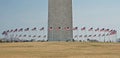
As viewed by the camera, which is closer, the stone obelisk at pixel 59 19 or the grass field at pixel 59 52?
the grass field at pixel 59 52

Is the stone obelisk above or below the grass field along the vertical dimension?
above

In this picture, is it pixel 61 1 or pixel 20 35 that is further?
pixel 20 35

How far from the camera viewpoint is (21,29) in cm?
14225

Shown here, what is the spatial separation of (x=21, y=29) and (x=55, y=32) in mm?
14716

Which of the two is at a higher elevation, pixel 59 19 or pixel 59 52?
pixel 59 19

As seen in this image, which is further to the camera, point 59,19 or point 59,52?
point 59,19

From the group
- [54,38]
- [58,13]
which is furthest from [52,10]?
[54,38]

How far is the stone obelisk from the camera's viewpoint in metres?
143

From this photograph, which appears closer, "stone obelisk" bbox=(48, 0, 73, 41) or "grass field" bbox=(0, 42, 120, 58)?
"grass field" bbox=(0, 42, 120, 58)

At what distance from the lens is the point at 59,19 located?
14425 centimetres

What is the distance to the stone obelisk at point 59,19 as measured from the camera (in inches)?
5635

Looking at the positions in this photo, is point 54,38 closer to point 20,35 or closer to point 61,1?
point 61,1

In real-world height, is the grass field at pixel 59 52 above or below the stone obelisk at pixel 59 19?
below

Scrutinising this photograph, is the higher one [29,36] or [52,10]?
[52,10]
